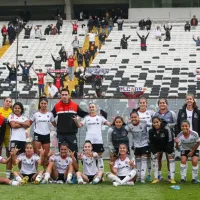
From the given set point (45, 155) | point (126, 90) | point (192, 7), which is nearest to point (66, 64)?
point (126, 90)

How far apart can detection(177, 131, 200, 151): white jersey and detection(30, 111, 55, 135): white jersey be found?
2.65 m

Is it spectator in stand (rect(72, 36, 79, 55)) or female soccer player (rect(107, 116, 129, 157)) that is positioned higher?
spectator in stand (rect(72, 36, 79, 55))

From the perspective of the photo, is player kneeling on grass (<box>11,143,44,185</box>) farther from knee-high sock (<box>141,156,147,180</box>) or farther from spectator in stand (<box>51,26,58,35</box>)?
spectator in stand (<box>51,26,58,35</box>)

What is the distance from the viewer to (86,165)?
15.9 metres

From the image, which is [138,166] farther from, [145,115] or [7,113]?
[7,113]

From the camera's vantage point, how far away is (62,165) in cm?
1580

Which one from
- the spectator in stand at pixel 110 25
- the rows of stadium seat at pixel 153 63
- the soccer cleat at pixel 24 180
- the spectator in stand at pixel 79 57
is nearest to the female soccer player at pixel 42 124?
the soccer cleat at pixel 24 180

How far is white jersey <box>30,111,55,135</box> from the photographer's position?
1686 centimetres

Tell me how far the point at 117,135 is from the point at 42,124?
5.43 ft

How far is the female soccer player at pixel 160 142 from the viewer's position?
52.0 ft

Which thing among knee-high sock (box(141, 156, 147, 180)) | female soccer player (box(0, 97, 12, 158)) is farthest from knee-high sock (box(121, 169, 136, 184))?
female soccer player (box(0, 97, 12, 158))

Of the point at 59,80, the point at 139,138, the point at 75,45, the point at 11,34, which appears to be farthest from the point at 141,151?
the point at 11,34

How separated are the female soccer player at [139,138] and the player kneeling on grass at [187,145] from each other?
25.6 inches

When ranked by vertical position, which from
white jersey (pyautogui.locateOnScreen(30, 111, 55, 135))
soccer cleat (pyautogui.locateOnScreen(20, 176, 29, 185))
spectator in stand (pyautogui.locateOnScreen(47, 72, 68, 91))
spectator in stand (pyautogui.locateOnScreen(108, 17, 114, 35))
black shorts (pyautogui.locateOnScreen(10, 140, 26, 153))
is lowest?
soccer cleat (pyautogui.locateOnScreen(20, 176, 29, 185))
